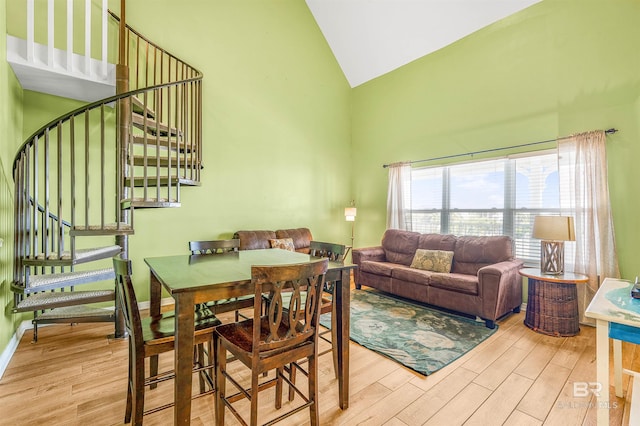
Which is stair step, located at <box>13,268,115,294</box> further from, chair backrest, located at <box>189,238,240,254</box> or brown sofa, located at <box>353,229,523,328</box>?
brown sofa, located at <box>353,229,523,328</box>

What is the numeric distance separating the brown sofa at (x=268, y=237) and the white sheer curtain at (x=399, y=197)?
149 centimetres

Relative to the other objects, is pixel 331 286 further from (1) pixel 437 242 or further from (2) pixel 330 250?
(1) pixel 437 242

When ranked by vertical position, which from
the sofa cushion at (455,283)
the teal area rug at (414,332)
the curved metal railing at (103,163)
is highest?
the curved metal railing at (103,163)

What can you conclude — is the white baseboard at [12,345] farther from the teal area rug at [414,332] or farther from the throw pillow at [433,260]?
the throw pillow at [433,260]

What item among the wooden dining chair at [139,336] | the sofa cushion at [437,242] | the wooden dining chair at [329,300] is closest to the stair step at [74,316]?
the wooden dining chair at [139,336]

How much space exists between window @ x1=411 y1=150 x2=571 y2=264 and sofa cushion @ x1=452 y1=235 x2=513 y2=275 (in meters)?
0.37

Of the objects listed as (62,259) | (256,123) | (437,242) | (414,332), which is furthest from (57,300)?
(437,242)

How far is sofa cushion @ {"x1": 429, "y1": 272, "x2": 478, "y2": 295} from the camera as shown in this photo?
10.6 feet

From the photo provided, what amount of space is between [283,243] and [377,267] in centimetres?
143

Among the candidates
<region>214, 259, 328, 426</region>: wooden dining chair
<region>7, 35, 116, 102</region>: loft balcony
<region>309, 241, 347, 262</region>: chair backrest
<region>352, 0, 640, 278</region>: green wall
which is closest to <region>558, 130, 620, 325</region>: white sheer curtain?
<region>352, 0, 640, 278</region>: green wall

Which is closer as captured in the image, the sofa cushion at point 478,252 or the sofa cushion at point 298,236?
the sofa cushion at point 478,252

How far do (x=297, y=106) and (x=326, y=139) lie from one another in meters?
0.84

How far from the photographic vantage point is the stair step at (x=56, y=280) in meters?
2.31

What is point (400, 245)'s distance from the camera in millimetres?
4660
